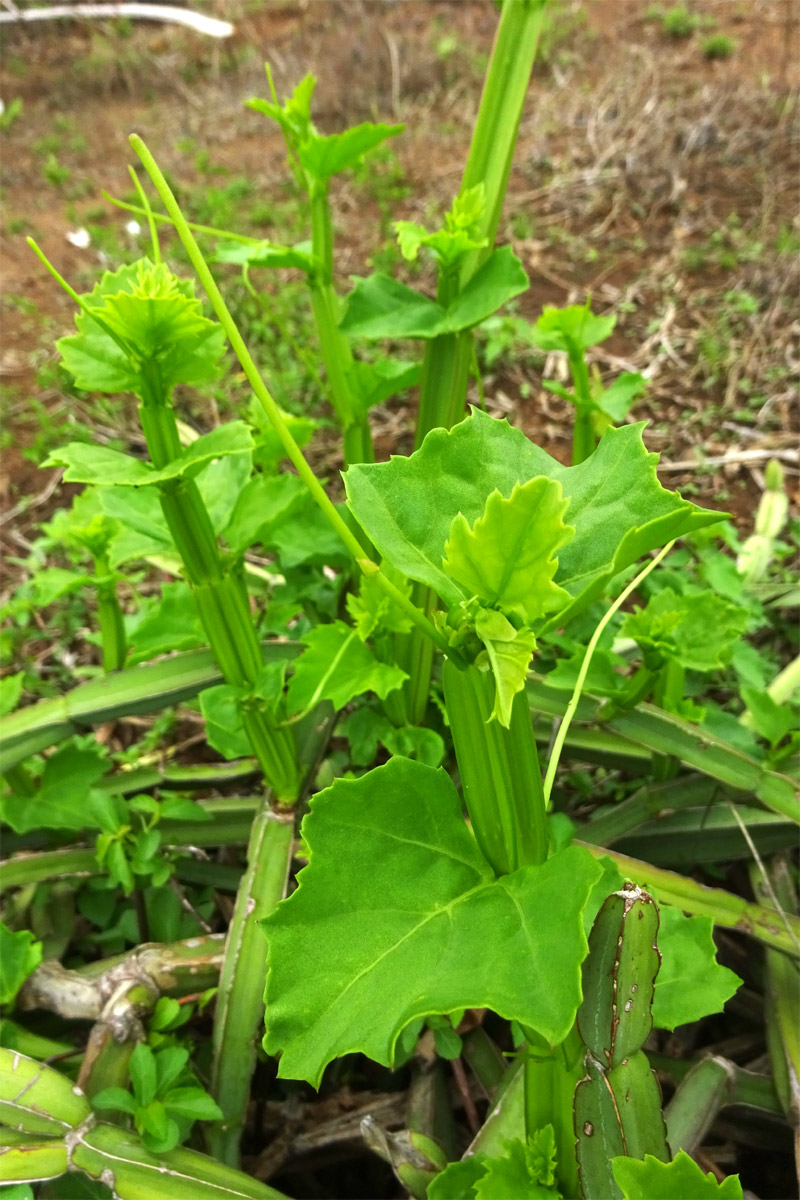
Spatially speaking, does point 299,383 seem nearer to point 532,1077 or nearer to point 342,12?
point 532,1077

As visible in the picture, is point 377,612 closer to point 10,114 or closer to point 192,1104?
point 192,1104

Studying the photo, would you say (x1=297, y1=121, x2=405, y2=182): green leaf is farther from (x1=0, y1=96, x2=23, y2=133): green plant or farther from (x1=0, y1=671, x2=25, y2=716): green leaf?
(x1=0, y1=96, x2=23, y2=133): green plant

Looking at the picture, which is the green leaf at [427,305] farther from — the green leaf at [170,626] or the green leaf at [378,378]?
the green leaf at [170,626]

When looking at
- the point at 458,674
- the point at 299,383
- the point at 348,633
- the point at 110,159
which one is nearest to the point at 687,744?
the point at 348,633

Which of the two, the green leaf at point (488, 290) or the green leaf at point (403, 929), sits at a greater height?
the green leaf at point (488, 290)

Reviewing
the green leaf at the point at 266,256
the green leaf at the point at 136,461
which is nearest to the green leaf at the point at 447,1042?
the green leaf at the point at 136,461

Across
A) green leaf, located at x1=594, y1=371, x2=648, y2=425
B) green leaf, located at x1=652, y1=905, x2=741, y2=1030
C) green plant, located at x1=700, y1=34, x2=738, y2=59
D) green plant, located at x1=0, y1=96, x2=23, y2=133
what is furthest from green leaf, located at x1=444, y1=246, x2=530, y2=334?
green plant, located at x1=0, y1=96, x2=23, y2=133
